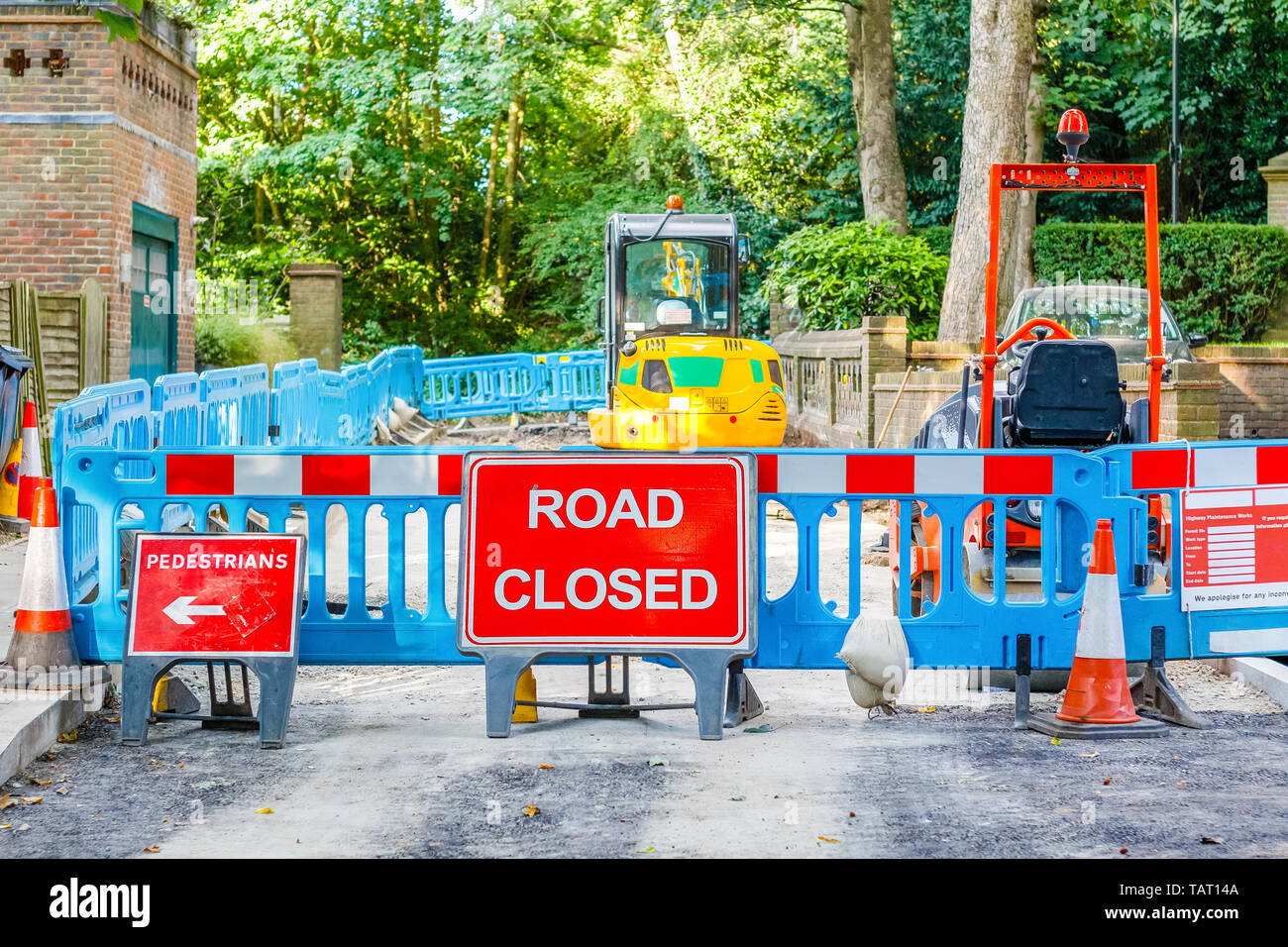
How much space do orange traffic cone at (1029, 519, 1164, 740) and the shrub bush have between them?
14426 mm

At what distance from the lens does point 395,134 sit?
37.9 m

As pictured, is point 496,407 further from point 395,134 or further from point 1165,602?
point 1165,602

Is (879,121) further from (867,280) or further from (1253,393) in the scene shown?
(1253,393)

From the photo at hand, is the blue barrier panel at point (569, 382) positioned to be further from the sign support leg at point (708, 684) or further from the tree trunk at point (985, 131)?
the sign support leg at point (708, 684)

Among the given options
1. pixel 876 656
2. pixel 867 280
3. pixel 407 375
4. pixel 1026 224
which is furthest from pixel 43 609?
pixel 407 375

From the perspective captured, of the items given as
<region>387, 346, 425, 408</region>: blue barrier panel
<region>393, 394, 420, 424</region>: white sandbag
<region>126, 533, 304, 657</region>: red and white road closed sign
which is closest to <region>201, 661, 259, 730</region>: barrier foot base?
<region>126, 533, 304, 657</region>: red and white road closed sign

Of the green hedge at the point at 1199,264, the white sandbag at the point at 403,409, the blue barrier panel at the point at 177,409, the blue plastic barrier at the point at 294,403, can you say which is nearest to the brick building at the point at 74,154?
the blue plastic barrier at the point at 294,403

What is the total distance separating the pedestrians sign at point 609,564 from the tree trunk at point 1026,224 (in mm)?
13564

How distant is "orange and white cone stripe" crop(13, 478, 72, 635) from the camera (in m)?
6.15

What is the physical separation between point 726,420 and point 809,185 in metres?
15.6

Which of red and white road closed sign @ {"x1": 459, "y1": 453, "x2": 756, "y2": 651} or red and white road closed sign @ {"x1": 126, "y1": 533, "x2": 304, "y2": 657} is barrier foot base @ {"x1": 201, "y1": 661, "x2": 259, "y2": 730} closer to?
red and white road closed sign @ {"x1": 126, "y1": 533, "x2": 304, "y2": 657}
